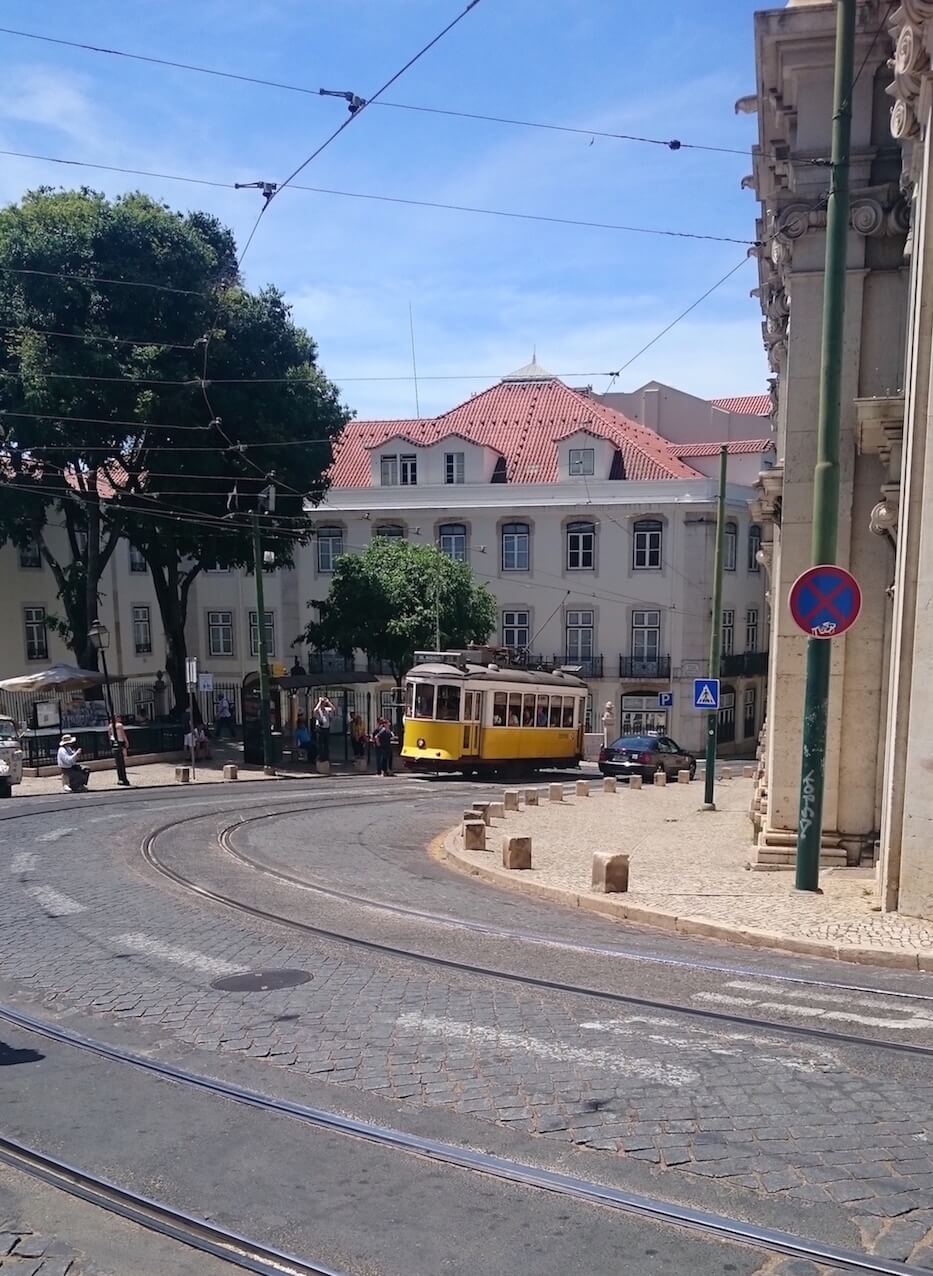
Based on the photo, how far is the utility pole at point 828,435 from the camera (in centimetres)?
993

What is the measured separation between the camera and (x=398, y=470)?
44406 mm

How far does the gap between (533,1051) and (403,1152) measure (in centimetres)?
136

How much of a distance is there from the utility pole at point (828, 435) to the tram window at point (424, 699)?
17148mm

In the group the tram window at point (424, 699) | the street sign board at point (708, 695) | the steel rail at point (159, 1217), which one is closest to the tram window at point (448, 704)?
the tram window at point (424, 699)

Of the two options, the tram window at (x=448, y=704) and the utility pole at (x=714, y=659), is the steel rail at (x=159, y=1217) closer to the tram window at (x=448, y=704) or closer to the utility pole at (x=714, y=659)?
the utility pole at (x=714, y=659)

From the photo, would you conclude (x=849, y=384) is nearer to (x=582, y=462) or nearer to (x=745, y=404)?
(x=582, y=462)

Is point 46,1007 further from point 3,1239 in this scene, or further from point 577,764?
point 577,764

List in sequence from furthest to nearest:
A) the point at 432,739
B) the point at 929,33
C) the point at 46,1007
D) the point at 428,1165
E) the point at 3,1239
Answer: the point at 432,739
the point at 929,33
the point at 46,1007
the point at 428,1165
the point at 3,1239

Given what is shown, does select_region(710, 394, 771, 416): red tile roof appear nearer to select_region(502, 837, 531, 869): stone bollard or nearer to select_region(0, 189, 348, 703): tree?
select_region(0, 189, 348, 703): tree

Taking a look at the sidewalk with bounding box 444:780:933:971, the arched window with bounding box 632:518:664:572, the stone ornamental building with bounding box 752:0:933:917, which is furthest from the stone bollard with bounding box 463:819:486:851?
the arched window with bounding box 632:518:664:572

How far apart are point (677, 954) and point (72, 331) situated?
88.3 ft

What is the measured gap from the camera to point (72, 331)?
96.3 feet

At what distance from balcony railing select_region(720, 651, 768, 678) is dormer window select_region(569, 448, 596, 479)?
931 centimetres

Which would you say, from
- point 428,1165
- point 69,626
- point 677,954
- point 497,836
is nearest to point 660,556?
point 69,626
